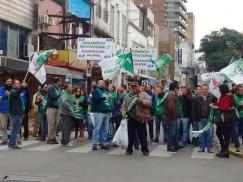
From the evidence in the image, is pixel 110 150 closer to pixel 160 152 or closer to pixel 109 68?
pixel 160 152

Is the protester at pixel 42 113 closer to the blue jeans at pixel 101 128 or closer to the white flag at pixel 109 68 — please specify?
the white flag at pixel 109 68

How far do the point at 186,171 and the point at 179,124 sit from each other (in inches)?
216

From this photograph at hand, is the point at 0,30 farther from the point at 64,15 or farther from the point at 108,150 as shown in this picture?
the point at 108,150

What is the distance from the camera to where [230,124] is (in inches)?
559

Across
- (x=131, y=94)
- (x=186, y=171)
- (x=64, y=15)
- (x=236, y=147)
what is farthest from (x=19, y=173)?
(x=64, y=15)

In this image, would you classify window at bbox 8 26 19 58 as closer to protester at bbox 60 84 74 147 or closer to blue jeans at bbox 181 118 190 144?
protester at bbox 60 84 74 147

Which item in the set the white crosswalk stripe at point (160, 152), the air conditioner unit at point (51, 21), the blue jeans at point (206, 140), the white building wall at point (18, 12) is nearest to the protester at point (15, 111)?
the white crosswalk stripe at point (160, 152)

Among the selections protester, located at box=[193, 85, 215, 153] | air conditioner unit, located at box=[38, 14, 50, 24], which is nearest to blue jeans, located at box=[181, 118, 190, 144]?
protester, located at box=[193, 85, 215, 153]

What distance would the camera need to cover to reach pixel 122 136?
15266 mm

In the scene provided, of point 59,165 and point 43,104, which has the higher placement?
point 43,104

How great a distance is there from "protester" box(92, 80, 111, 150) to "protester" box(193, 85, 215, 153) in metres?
2.30

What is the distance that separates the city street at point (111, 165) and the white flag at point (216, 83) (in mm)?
1597

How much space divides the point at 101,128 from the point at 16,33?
1170 cm

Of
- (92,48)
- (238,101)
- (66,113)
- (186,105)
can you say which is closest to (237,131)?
(238,101)
